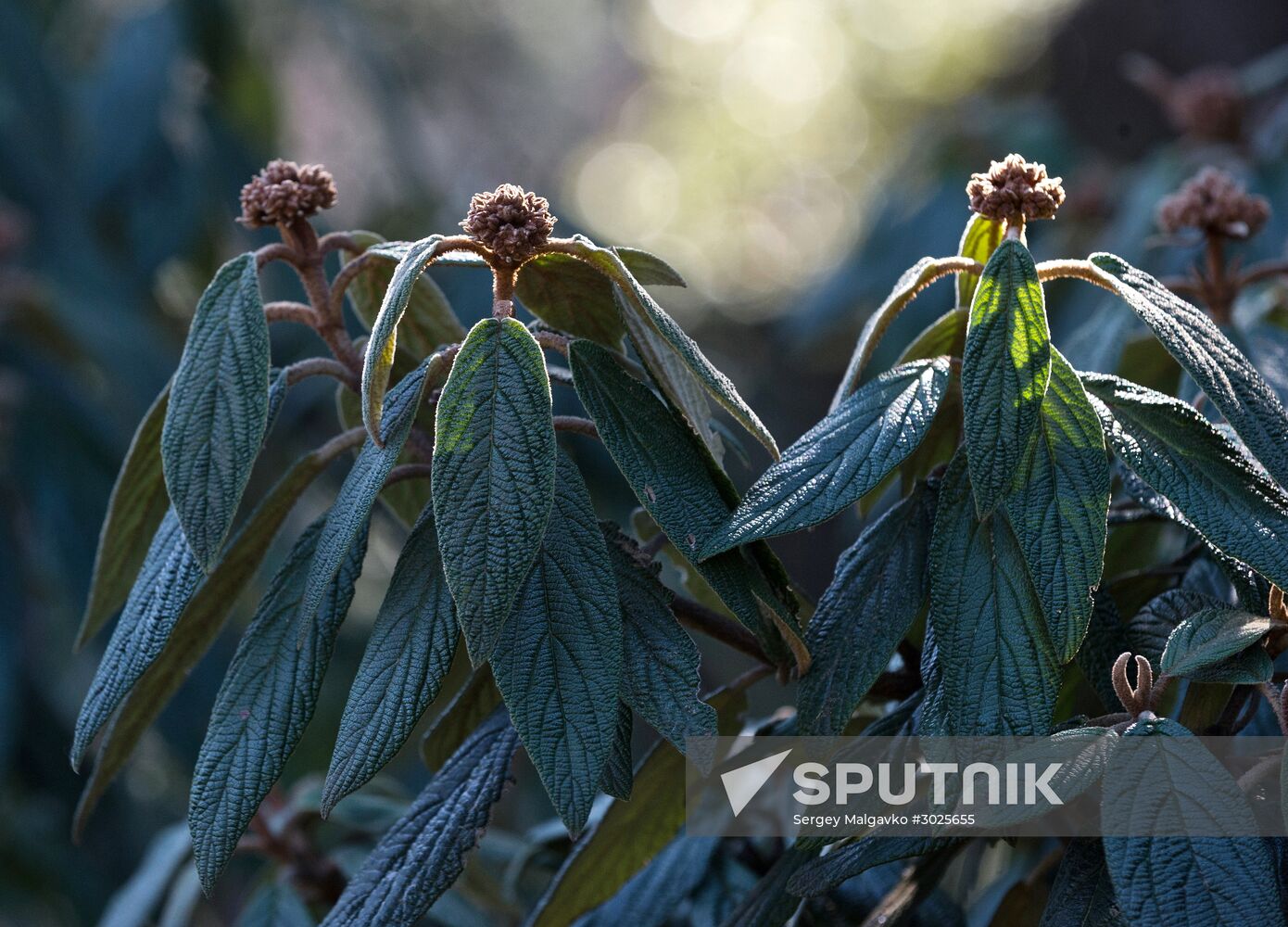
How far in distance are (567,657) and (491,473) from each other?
84 millimetres

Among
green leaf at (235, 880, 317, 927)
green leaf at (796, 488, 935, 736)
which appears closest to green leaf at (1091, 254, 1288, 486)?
green leaf at (796, 488, 935, 736)

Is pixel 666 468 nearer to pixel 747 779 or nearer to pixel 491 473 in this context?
pixel 491 473

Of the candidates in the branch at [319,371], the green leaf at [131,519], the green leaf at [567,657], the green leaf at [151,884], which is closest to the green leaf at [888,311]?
the green leaf at [567,657]

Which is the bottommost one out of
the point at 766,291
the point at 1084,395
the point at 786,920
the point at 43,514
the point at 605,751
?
the point at 786,920

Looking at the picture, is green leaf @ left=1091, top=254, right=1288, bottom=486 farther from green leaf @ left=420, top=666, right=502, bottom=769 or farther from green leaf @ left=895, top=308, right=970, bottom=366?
green leaf @ left=420, top=666, right=502, bottom=769

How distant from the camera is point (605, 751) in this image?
0.49 metres

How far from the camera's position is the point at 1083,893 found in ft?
1.77

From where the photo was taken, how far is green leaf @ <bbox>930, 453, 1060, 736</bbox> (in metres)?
0.52

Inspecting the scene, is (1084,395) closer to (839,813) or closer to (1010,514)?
(1010,514)

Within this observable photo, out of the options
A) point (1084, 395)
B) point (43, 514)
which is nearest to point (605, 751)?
point (1084, 395)

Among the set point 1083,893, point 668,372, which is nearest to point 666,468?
point 668,372

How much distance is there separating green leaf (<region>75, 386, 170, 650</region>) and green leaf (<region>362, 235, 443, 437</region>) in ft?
0.56

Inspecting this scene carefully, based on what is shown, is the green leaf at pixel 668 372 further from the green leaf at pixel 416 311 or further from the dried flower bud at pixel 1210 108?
the dried flower bud at pixel 1210 108

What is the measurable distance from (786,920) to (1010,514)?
24cm
